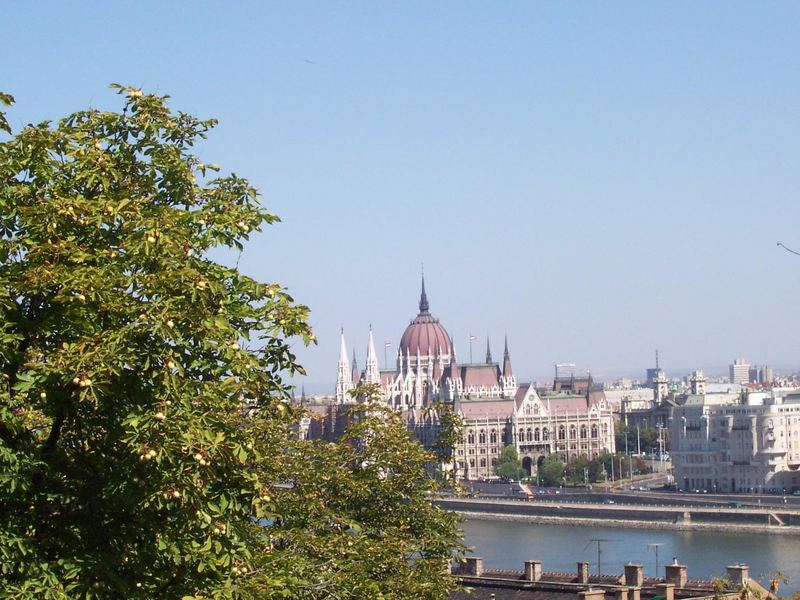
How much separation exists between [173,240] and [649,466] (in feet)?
364

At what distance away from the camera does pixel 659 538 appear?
69.0m

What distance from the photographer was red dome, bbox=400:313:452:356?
139875 millimetres

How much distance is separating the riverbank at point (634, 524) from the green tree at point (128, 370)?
6272 centimetres

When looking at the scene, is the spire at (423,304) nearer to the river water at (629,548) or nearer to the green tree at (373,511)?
the river water at (629,548)

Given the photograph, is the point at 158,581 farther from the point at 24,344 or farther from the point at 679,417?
the point at 679,417

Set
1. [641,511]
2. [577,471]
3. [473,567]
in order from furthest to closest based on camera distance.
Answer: [577,471] < [641,511] < [473,567]

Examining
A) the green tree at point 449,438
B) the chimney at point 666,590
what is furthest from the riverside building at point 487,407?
the green tree at point 449,438

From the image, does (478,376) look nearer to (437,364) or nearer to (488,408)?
(437,364)

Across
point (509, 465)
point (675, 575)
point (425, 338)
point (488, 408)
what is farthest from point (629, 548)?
point (425, 338)

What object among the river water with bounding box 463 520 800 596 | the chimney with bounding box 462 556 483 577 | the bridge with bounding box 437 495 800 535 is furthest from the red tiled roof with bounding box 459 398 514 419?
the chimney with bounding box 462 556 483 577

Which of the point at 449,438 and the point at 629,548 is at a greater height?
the point at 449,438

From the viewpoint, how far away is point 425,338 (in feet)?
461

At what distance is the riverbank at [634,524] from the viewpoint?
232ft

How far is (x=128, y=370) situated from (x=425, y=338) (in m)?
132
